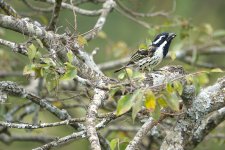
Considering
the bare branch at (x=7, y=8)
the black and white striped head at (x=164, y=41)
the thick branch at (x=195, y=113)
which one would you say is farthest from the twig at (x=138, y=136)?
the black and white striped head at (x=164, y=41)

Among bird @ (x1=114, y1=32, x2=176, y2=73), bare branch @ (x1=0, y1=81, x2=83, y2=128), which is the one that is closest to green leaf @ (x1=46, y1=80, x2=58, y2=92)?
bare branch @ (x1=0, y1=81, x2=83, y2=128)

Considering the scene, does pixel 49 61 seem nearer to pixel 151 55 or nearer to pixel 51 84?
pixel 51 84

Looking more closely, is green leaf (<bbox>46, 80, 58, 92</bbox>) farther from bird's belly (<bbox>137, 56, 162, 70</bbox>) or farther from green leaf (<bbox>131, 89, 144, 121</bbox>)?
bird's belly (<bbox>137, 56, 162, 70</bbox>)

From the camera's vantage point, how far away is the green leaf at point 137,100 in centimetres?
313

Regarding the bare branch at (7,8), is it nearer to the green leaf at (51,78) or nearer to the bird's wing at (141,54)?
the green leaf at (51,78)

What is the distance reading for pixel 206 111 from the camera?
4312 millimetres

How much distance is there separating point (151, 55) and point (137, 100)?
2.38 metres

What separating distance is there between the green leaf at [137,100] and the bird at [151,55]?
1921mm

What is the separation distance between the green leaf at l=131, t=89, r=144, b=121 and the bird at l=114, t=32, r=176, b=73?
6.30 feet

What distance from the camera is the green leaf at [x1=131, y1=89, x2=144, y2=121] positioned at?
123 inches

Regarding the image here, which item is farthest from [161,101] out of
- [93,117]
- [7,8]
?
[7,8]

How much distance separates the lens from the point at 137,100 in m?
3.14

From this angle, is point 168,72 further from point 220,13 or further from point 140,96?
point 220,13

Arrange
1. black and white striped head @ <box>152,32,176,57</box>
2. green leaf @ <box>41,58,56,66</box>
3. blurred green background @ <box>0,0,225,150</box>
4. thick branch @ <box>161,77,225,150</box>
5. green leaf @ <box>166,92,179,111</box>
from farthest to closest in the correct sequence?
blurred green background @ <box>0,0,225,150</box> < black and white striped head @ <box>152,32,176,57</box> < thick branch @ <box>161,77,225,150</box> < green leaf @ <box>41,58,56,66</box> < green leaf @ <box>166,92,179,111</box>
